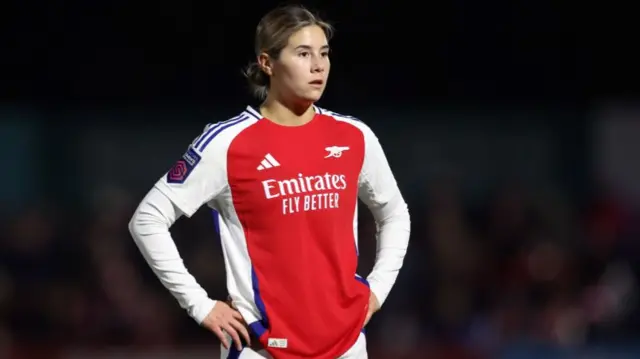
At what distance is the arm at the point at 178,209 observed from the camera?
3627 mm

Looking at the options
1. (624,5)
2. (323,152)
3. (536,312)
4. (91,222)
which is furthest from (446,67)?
(323,152)

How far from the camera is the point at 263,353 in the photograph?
3662 mm

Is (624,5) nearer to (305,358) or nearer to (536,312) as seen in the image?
(536,312)

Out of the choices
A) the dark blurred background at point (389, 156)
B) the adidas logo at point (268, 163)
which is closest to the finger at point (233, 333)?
the adidas logo at point (268, 163)

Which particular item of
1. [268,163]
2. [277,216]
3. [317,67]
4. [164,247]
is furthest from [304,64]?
[164,247]

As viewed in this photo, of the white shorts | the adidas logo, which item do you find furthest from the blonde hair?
the white shorts

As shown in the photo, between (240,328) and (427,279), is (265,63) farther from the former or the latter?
(427,279)

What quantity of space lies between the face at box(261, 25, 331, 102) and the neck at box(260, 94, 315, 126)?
0.05 metres

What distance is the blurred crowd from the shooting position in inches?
277

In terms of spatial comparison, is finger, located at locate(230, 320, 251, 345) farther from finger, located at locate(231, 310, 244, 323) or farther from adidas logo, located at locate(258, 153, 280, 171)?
adidas logo, located at locate(258, 153, 280, 171)

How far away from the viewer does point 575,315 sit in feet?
23.2

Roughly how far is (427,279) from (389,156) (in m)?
0.95

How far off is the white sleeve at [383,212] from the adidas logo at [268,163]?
1.03ft

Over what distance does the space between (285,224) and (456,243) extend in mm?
3851
